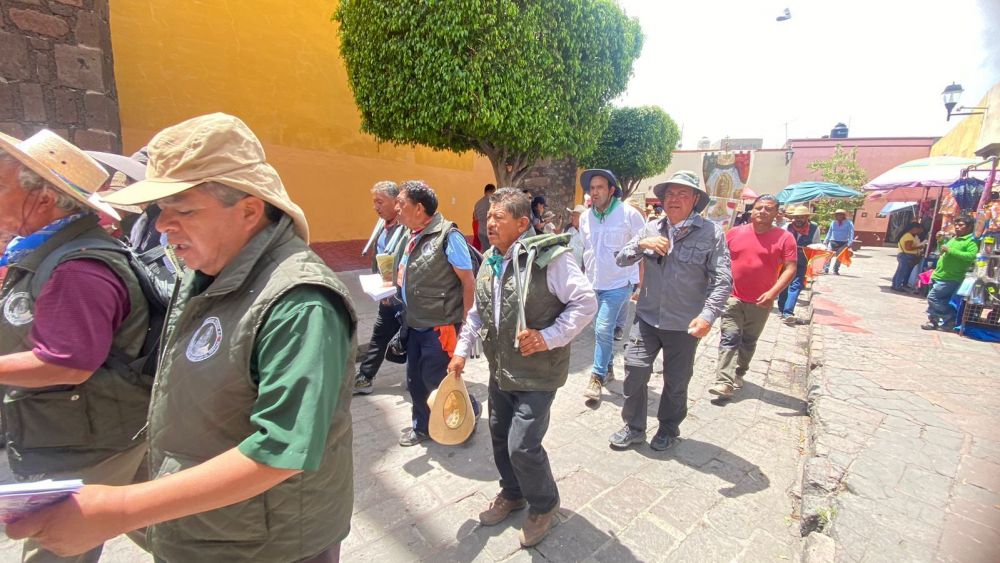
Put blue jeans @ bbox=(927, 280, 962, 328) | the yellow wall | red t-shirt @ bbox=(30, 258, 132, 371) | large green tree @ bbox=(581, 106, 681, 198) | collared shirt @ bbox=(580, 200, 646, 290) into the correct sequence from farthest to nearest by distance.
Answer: large green tree @ bbox=(581, 106, 681, 198)
blue jeans @ bbox=(927, 280, 962, 328)
the yellow wall
collared shirt @ bbox=(580, 200, 646, 290)
red t-shirt @ bbox=(30, 258, 132, 371)

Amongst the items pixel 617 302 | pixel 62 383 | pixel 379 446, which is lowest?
pixel 379 446

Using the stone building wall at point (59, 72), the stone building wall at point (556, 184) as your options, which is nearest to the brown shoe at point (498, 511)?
the stone building wall at point (59, 72)

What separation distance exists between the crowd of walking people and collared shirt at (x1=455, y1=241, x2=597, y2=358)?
12 mm

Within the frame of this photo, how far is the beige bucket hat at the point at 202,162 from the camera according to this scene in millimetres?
1128

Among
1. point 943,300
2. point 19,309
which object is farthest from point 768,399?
point 19,309

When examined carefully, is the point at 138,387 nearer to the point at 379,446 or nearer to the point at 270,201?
the point at 270,201

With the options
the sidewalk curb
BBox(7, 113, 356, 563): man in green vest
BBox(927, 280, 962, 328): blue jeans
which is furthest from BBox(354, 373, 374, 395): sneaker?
BBox(927, 280, 962, 328): blue jeans

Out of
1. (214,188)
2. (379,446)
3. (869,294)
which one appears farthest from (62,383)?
(869,294)

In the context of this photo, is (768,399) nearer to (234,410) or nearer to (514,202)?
(514,202)

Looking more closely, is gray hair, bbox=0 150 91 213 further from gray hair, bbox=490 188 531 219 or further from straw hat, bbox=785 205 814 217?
straw hat, bbox=785 205 814 217

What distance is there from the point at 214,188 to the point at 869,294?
42.9 feet

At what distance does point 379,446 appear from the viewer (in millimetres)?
3484

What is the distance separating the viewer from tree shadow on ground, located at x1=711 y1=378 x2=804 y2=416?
4395mm

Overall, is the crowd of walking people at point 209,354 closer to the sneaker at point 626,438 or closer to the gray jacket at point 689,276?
→ the sneaker at point 626,438
